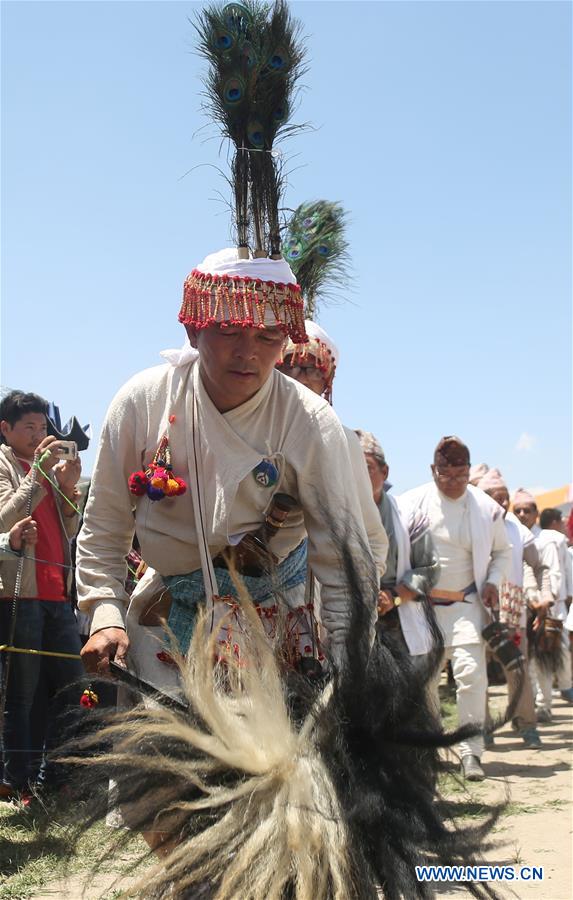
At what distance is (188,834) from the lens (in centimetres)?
283

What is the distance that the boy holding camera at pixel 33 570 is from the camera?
6.33 metres

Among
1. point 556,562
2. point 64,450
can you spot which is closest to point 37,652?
point 64,450

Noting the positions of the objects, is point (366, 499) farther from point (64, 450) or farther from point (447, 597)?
point (447, 597)

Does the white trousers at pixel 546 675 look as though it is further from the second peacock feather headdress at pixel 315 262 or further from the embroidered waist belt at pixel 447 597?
the second peacock feather headdress at pixel 315 262

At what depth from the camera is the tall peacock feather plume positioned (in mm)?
3812

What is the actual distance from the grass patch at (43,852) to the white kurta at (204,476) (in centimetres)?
Answer: 69

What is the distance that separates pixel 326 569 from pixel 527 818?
3.50 m

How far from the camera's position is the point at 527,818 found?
6.41 m

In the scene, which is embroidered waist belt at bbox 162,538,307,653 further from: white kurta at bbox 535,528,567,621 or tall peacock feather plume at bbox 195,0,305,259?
white kurta at bbox 535,528,567,621

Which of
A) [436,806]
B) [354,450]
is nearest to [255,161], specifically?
[354,450]

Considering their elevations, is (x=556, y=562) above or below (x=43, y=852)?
above

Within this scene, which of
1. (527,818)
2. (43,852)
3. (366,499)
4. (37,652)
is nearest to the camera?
(366,499)

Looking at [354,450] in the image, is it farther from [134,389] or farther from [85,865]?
Answer: [85,865]

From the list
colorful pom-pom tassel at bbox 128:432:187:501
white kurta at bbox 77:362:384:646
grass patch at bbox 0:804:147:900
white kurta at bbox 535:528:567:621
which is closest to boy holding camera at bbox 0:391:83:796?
grass patch at bbox 0:804:147:900
